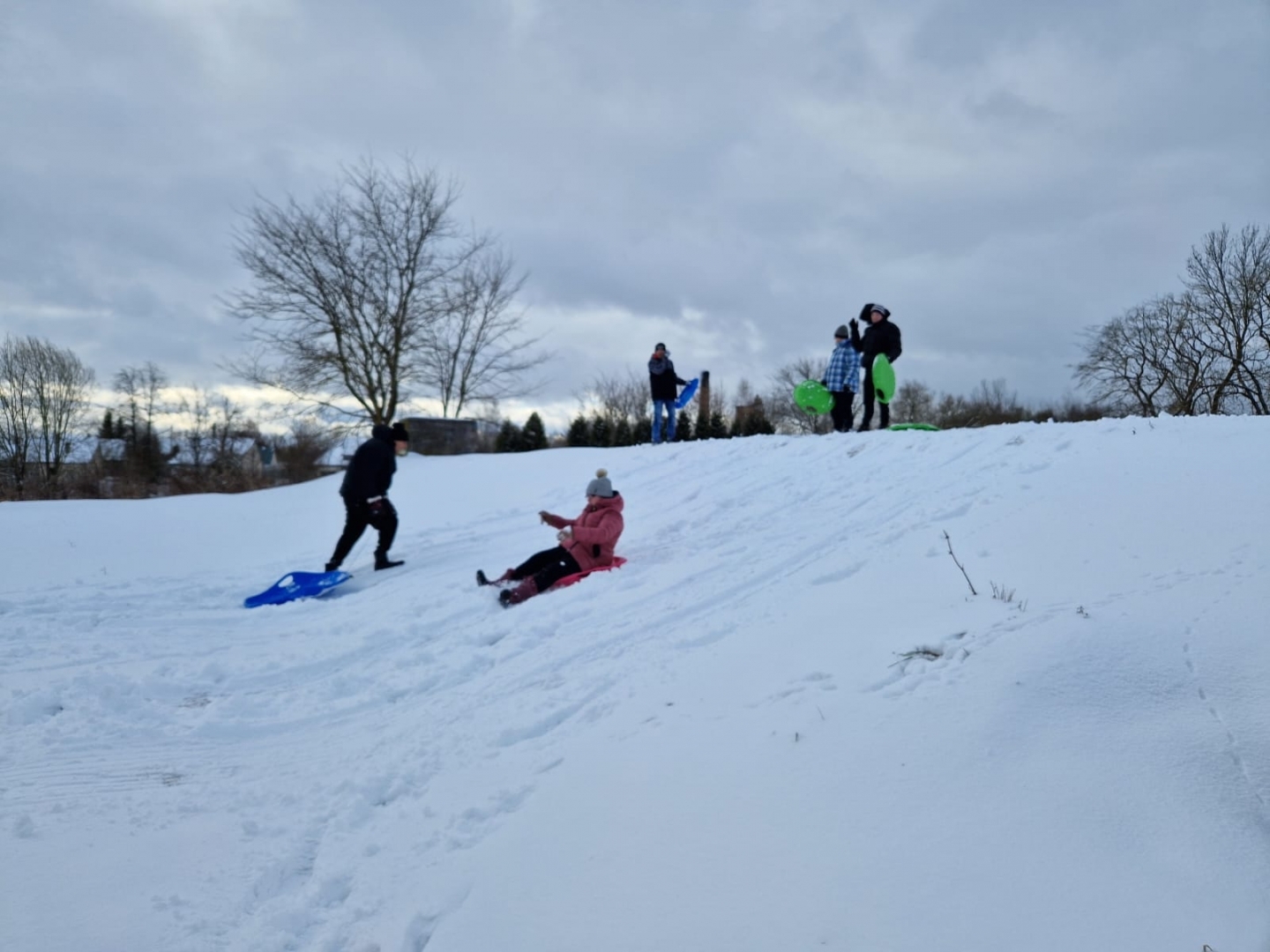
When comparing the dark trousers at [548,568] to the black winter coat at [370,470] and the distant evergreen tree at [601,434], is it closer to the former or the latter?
the black winter coat at [370,470]

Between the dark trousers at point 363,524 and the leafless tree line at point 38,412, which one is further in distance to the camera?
the leafless tree line at point 38,412

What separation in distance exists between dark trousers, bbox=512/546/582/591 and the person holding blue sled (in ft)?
18.6

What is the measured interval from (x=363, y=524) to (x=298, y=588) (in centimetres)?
114

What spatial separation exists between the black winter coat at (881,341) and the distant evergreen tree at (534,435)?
67.4 ft

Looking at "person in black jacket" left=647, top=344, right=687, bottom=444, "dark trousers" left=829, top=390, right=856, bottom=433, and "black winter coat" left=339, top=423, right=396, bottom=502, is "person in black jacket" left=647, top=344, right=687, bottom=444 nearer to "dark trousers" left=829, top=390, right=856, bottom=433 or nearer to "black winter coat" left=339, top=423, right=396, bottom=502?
"dark trousers" left=829, top=390, right=856, bottom=433

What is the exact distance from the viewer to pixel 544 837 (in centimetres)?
286

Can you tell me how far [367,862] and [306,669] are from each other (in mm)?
2779

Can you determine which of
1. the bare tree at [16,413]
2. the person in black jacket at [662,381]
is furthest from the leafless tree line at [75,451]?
the person in black jacket at [662,381]

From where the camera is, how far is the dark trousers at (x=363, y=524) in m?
8.38

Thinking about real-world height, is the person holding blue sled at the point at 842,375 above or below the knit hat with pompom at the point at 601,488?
above

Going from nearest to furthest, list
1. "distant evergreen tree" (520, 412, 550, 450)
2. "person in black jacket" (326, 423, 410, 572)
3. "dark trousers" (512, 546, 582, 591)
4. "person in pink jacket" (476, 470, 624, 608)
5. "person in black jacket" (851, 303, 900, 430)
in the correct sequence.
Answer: "dark trousers" (512, 546, 582, 591) → "person in pink jacket" (476, 470, 624, 608) → "person in black jacket" (326, 423, 410, 572) → "person in black jacket" (851, 303, 900, 430) → "distant evergreen tree" (520, 412, 550, 450)

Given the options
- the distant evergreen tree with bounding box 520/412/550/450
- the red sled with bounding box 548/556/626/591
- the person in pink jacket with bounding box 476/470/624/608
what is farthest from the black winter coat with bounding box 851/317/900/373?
the distant evergreen tree with bounding box 520/412/550/450

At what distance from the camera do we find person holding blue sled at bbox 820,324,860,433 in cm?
1098

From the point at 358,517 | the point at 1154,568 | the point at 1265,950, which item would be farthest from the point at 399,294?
the point at 1265,950
